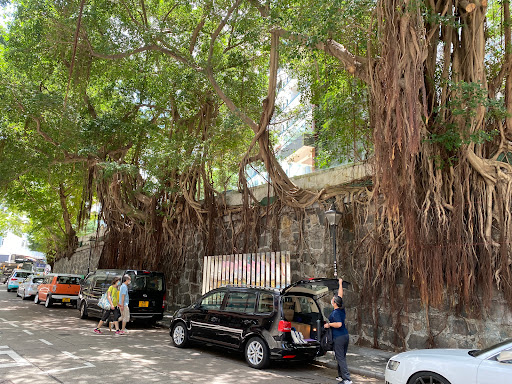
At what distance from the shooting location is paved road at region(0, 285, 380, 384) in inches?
226

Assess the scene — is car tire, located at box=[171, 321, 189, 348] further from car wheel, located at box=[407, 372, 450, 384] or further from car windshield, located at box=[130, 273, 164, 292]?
car wheel, located at box=[407, 372, 450, 384]

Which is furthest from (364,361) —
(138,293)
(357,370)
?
(138,293)

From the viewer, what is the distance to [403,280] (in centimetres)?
856

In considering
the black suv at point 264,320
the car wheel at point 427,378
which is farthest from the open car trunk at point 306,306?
the car wheel at point 427,378

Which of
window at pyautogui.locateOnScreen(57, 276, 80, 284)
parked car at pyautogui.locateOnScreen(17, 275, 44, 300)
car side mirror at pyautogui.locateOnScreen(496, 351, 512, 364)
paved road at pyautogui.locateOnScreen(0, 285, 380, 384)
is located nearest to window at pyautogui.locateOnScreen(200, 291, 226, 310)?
paved road at pyautogui.locateOnScreen(0, 285, 380, 384)

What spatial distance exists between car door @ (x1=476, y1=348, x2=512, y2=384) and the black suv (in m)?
2.95

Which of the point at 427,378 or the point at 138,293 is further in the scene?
the point at 138,293

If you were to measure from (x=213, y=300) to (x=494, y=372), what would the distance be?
523 cm

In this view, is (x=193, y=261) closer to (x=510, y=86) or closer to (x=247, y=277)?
(x=247, y=277)

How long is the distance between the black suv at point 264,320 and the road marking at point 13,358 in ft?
10.0

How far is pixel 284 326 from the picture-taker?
267 inches

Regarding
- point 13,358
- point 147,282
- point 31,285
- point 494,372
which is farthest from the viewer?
point 31,285

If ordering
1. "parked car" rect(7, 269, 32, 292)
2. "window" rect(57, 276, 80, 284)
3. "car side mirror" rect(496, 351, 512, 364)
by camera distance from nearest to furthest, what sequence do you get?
"car side mirror" rect(496, 351, 512, 364), "window" rect(57, 276, 80, 284), "parked car" rect(7, 269, 32, 292)

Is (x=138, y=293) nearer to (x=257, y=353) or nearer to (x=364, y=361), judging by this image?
(x=257, y=353)
